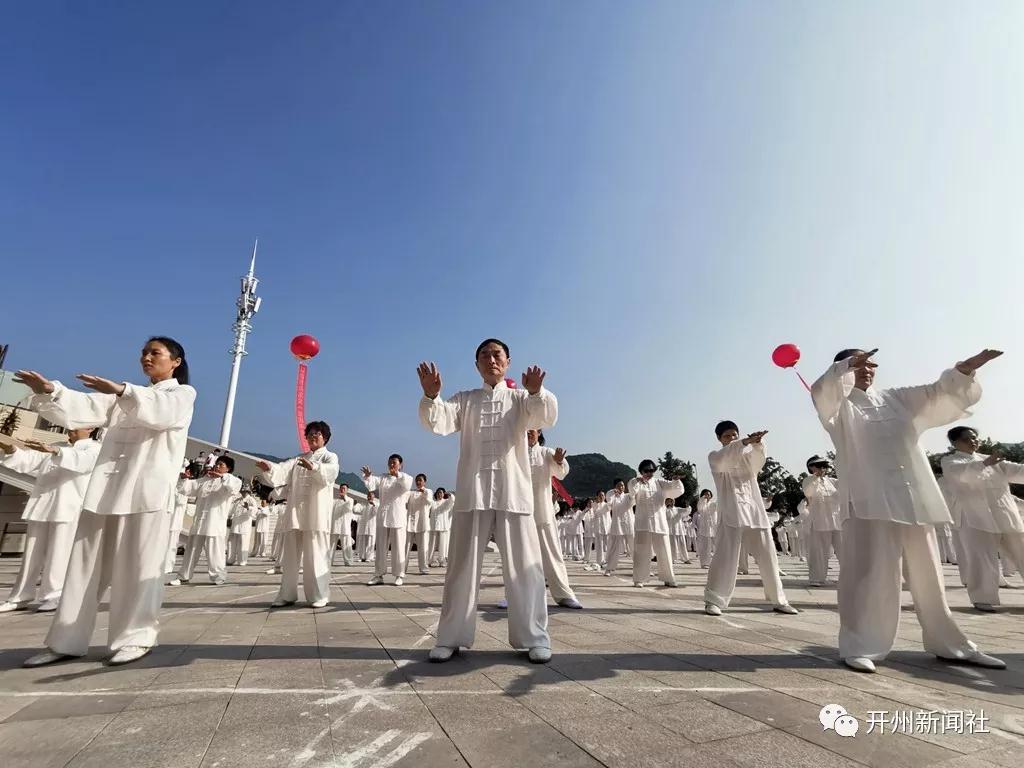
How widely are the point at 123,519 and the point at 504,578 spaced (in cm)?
283

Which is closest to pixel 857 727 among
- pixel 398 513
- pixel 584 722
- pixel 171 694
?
pixel 584 722

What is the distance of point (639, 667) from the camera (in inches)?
130

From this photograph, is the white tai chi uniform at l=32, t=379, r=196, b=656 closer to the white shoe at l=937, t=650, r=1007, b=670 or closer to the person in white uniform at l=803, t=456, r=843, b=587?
the white shoe at l=937, t=650, r=1007, b=670

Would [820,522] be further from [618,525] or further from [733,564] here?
[733,564]

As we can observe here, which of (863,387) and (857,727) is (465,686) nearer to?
(857,727)

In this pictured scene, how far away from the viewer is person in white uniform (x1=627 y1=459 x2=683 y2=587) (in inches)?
392

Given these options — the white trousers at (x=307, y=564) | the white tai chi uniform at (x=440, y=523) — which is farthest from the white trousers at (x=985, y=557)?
the white tai chi uniform at (x=440, y=523)

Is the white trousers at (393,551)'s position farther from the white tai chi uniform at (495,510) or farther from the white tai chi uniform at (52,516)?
the white tai chi uniform at (495,510)

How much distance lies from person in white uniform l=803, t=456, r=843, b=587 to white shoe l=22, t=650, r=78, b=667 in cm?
1098

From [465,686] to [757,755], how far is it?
1520 millimetres

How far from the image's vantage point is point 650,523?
10.2 meters

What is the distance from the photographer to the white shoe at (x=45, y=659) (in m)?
3.35

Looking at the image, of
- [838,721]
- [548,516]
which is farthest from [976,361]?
[548,516]

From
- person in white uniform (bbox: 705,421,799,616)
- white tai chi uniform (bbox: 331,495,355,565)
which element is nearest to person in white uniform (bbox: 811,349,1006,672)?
person in white uniform (bbox: 705,421,799,616)
